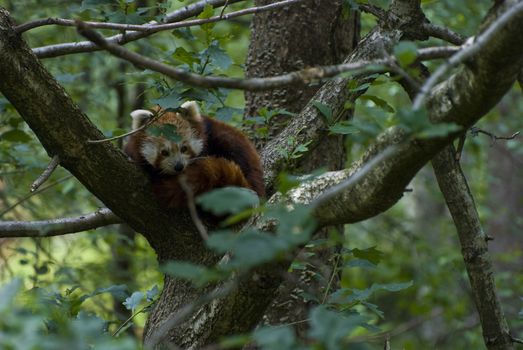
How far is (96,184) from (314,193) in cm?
91

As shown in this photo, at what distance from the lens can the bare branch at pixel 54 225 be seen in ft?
9.78

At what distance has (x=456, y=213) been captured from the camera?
3238mm

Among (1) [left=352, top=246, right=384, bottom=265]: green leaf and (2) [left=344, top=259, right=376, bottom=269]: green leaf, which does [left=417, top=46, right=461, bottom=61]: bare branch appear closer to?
(1) [left=352, top=246, right=384, bottom=265]: green leaf

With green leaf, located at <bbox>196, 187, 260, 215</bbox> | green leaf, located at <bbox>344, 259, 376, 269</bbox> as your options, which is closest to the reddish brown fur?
green leaf, located at <bbox>344, 259, 376, 269</bbox>

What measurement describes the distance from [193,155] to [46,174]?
1938 mm

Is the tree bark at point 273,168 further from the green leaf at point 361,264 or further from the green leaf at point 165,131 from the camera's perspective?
the green leaf at point 361,264

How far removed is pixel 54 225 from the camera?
3.02 metres

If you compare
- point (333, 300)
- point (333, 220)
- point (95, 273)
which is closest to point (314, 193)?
point (333, 220)

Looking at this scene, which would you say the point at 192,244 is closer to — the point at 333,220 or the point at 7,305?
the point at 333,220

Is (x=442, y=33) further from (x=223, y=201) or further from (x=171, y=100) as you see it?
(x=223, y=201)

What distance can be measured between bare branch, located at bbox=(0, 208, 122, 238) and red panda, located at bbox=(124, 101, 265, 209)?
0.29 meters

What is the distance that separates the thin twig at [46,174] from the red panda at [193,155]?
1.31ft

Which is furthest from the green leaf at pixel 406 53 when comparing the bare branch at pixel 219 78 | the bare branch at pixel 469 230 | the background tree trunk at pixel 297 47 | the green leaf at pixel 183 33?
the background tree trunk at pixel 297 47

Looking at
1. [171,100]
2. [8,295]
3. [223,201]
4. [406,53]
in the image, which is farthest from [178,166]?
[8,295]
